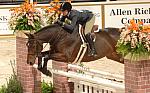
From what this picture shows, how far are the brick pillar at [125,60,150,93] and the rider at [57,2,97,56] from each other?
245 cm

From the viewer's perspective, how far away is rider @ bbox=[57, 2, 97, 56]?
1027 cm

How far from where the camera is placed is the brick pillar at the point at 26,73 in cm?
1050

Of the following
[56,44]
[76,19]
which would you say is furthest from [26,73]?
[76,19]

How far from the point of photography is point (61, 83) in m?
10.5

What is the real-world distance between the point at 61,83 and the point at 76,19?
1.32 meters

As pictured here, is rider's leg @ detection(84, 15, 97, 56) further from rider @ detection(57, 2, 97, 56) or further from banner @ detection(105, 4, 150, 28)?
banner @ detection(105, 4, 150, 28)

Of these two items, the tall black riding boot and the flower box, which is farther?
the tall black riding boot

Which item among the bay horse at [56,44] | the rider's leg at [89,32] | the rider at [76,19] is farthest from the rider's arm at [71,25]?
the rider's leg at [89,32]

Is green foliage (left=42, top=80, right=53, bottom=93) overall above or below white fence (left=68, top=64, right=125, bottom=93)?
below

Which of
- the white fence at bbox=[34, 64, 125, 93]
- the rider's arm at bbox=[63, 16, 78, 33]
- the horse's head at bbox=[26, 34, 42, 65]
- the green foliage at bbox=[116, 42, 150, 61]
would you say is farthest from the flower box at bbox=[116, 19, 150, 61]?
the horse's head at bbox=[26, 34, 42, 65]

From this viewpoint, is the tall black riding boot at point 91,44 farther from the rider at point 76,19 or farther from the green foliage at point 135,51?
the green foliage at point 135,51

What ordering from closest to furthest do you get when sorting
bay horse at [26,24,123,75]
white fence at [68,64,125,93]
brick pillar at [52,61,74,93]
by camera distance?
white fence at [68,64,125,93] → bay horse at [26,24,123,75] → brick pillar at [52,61,74,93]

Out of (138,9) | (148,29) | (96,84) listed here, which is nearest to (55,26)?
(96,84)

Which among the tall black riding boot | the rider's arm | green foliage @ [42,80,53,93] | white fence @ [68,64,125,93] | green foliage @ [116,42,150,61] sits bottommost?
green foliage @ [42,80,53,93]
